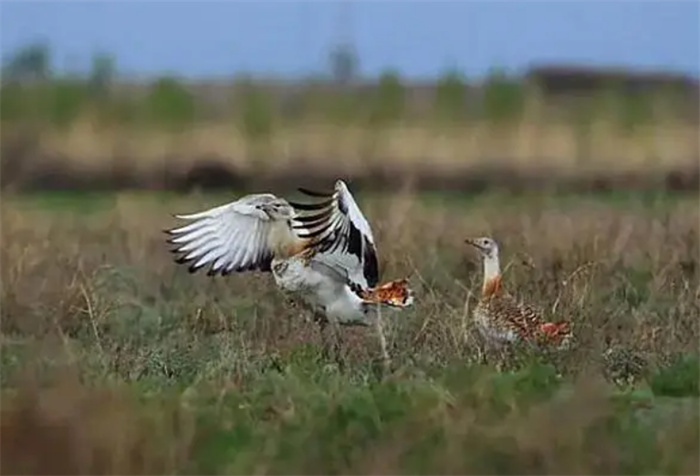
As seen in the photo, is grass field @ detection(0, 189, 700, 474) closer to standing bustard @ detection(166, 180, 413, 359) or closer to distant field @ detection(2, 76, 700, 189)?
standing bustard @ detection(166, 180, 413, 359)

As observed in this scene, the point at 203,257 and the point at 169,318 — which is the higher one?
the point at 203,257

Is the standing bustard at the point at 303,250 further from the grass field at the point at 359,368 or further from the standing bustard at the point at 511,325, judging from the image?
the standing bustard at the point at 511,325

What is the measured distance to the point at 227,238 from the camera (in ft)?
27.8

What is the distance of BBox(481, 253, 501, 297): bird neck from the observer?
28.1ft

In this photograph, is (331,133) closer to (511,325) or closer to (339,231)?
(339,231)

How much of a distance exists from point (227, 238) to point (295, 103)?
763 inches

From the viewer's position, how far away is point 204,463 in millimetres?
6016

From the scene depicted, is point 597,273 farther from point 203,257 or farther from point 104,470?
point 104,470

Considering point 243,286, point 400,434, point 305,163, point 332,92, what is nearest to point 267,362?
point 400,434

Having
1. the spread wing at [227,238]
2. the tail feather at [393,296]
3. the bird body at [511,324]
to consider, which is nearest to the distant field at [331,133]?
the spread wing at [227,238]

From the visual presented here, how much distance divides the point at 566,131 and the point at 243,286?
49.0 feet

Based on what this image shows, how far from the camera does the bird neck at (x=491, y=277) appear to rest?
8.55 metres

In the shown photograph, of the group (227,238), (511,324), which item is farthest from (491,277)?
(227,238)

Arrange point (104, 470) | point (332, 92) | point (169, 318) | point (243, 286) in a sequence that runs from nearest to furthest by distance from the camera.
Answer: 1. point (104, 470)
2. point (169, 318)
3. point (243, 286)
4. point (332, 92)
